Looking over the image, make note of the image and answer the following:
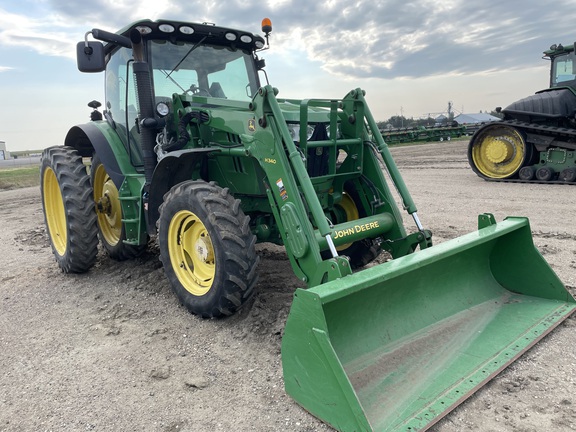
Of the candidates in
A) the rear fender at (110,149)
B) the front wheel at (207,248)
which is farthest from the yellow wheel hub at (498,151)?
the front wheel at (207,248)

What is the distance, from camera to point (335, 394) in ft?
7.69

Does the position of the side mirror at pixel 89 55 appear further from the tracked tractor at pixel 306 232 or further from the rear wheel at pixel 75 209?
the rear wheel at pixel 75 209

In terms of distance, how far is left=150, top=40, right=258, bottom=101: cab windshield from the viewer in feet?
14.8

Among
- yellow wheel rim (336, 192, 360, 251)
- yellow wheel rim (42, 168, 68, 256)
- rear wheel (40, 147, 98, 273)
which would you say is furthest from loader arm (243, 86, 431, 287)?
yellow wheel rim (42, 168, 68, 256)

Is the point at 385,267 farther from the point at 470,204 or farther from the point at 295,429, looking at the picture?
the point at 470,204

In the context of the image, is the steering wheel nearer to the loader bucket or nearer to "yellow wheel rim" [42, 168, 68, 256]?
"yellow wheel rim" [42, 168, 68, 256]

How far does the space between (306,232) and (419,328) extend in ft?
3.26

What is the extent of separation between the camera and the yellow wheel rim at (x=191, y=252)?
12.1ft

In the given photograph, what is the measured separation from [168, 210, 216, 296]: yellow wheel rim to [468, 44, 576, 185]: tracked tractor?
8916 mm

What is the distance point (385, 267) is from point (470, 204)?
19.6 feet

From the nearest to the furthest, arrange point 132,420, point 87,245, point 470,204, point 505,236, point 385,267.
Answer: point 132,420 < point 385,267 < point 505,236 < point 87,245 < point 470,204

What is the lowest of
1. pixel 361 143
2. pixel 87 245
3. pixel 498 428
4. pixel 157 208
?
pixel 498 428

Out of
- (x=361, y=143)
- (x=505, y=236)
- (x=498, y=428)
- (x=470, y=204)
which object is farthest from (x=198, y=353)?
(x=470, y=204)

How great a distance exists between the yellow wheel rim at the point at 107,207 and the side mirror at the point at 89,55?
1.64 m
